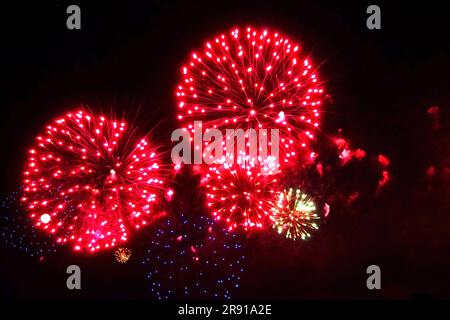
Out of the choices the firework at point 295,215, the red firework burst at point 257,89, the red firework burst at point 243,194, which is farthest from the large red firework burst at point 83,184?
the firework at point 295,215

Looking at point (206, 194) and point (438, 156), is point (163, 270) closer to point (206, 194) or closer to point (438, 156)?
point (206, 194)

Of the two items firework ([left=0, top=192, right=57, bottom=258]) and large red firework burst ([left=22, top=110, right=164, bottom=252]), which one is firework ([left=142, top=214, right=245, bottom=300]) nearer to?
large red firework burst ([left=22, top=110, right=164, bottom=252])

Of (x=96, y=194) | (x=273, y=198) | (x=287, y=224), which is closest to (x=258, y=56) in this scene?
(x=273, y=198)

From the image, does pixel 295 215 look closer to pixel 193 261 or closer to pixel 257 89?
pixel 193 261

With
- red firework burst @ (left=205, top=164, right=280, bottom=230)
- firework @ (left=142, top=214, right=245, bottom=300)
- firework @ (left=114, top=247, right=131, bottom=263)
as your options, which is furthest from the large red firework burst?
red firework burst @ (left=205, top=164, right=280, bottom=230)

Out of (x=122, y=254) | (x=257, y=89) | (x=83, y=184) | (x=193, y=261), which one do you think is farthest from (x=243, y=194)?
(x=83, y=184)

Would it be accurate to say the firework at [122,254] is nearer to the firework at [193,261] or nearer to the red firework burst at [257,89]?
the firework at [193,261]
